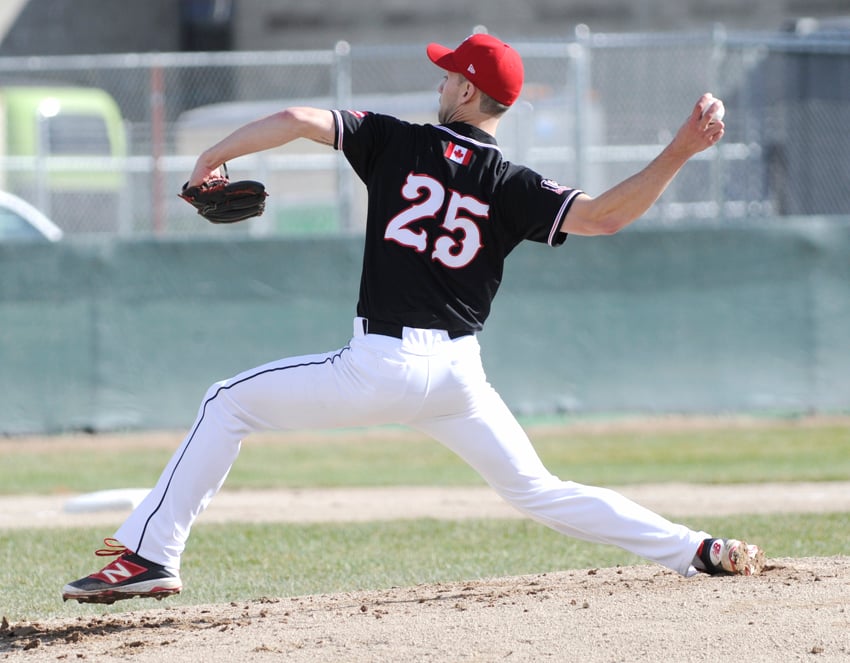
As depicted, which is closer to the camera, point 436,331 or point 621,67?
point 436,331

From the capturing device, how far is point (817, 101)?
1262 centimetres

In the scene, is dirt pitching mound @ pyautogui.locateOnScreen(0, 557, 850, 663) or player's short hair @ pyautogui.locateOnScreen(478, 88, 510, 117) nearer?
dirt pitching mound @ pyautogui.locateOnScreen(0, 557, 850, 663)

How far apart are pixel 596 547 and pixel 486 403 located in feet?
8.50

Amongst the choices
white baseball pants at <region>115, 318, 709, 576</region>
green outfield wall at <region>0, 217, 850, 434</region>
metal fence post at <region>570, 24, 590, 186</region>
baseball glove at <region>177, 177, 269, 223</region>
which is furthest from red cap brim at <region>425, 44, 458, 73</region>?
green outfield wall at <region>0, 217, 850, 434</region>

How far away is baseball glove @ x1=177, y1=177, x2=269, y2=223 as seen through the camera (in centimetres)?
440

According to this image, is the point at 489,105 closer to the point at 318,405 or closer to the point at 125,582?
the point at 318,405

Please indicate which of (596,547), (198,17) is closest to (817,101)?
(596,547)

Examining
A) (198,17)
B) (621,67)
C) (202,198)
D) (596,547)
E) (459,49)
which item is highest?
(198,17)

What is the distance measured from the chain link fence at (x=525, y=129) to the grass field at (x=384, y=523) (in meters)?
2.16

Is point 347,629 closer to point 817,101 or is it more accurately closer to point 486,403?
point 486,403

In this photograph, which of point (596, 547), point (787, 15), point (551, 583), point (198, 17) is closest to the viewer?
point (551, 583)

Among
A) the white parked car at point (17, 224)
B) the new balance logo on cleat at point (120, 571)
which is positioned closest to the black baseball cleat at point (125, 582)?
the new balance logo on cleat at point (120, 571)

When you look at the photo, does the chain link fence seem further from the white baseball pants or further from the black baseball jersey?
the white baseball pants

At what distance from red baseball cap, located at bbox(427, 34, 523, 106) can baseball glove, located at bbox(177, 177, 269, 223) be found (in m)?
0.80
